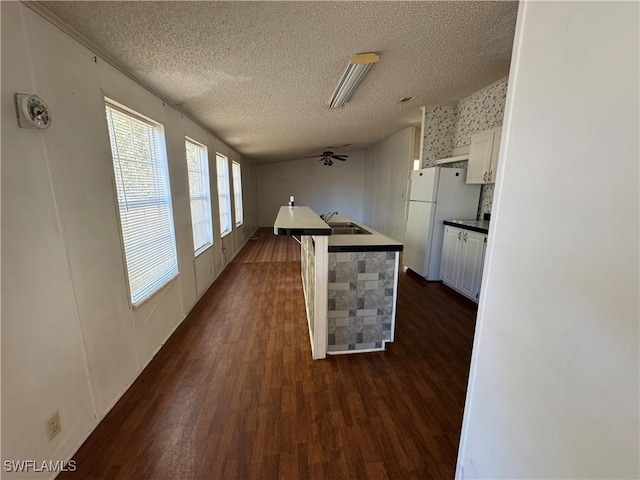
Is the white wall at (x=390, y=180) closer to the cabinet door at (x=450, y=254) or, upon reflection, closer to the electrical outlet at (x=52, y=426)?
the cabinet door at (x=450, y=254)

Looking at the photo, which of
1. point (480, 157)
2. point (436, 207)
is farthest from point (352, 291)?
point (480, 157)

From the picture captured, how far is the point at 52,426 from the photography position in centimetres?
126

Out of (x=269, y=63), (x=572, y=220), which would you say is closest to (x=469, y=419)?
(x=572, y=220)

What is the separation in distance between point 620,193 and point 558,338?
39 cm

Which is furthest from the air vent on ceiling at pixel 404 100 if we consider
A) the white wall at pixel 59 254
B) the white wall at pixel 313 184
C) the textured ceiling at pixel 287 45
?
the white wall at pixel 313 184

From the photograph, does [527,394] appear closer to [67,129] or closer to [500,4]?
[500,4]

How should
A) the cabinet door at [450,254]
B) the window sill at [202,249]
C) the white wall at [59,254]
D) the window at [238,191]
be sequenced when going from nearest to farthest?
the white wall at [59,254] → the window sill at [202,249] → the cabinet door at [450,254] → the window at [238,191]

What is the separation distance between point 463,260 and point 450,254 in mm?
270

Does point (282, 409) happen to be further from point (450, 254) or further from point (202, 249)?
point (450, 254)

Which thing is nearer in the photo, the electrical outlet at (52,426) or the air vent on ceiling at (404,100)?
the electrical outlet at (52,426)

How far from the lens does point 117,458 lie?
138cm

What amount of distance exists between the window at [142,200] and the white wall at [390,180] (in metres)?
4.40

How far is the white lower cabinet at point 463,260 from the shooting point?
3.10 m

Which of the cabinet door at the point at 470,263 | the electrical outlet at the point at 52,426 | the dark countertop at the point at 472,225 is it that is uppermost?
the dark countertop at the point at 472,225
